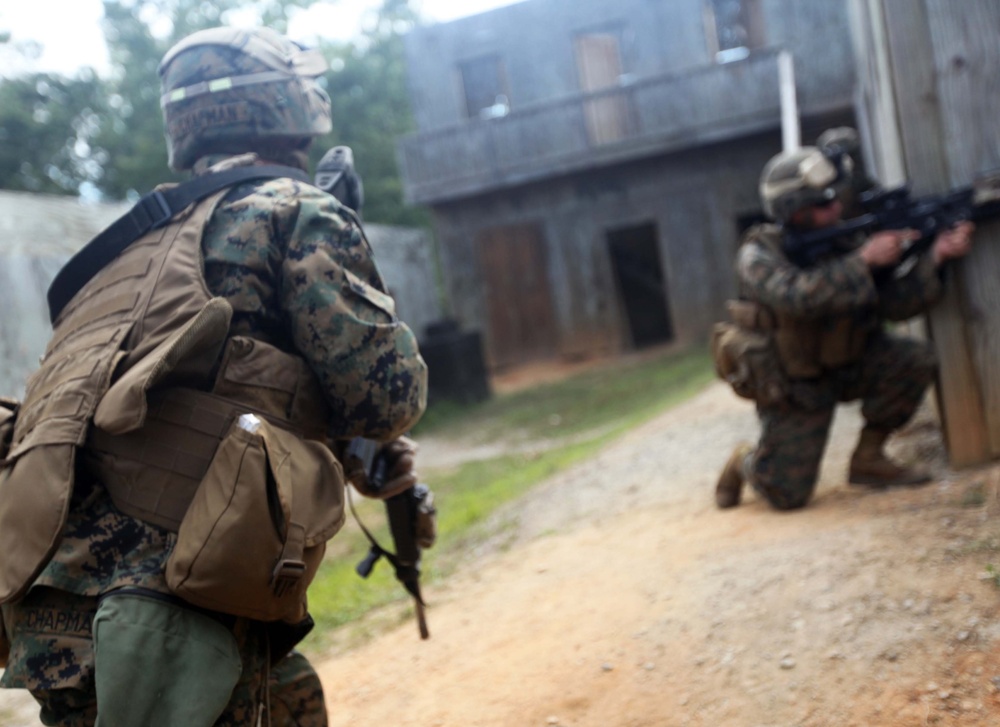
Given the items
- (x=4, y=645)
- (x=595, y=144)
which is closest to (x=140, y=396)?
(x=4, y=645)

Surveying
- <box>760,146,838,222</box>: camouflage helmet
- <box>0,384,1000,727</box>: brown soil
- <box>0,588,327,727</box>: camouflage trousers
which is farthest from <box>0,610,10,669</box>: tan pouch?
<box>760,146,838,222</box>: camouflage helmet

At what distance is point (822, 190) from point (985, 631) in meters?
2.43

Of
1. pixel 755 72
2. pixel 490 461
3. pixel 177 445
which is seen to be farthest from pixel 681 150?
pixel 177 445

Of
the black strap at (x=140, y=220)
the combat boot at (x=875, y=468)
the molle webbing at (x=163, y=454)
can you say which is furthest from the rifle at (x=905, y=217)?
the molle webbing at (x=163, y=454)

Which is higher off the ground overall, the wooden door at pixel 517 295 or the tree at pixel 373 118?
the tree at pixel 373 118

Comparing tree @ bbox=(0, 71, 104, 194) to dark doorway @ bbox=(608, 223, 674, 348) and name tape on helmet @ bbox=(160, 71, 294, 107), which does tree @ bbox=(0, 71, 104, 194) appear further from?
name tape on helmet @ bbox=(160, 71, 294, 107)

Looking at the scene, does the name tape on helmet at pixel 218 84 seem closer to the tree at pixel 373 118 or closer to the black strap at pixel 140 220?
the black strap at pixel 140 220

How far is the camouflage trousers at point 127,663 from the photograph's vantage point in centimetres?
204

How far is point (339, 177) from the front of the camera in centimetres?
292

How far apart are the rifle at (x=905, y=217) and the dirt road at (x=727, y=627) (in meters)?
1.03

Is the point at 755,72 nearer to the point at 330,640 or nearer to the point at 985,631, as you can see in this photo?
the point at 330,640

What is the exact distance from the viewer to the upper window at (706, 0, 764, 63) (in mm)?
17938

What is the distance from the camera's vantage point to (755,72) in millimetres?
17094

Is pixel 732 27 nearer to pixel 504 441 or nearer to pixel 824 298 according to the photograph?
pixel 504 441
